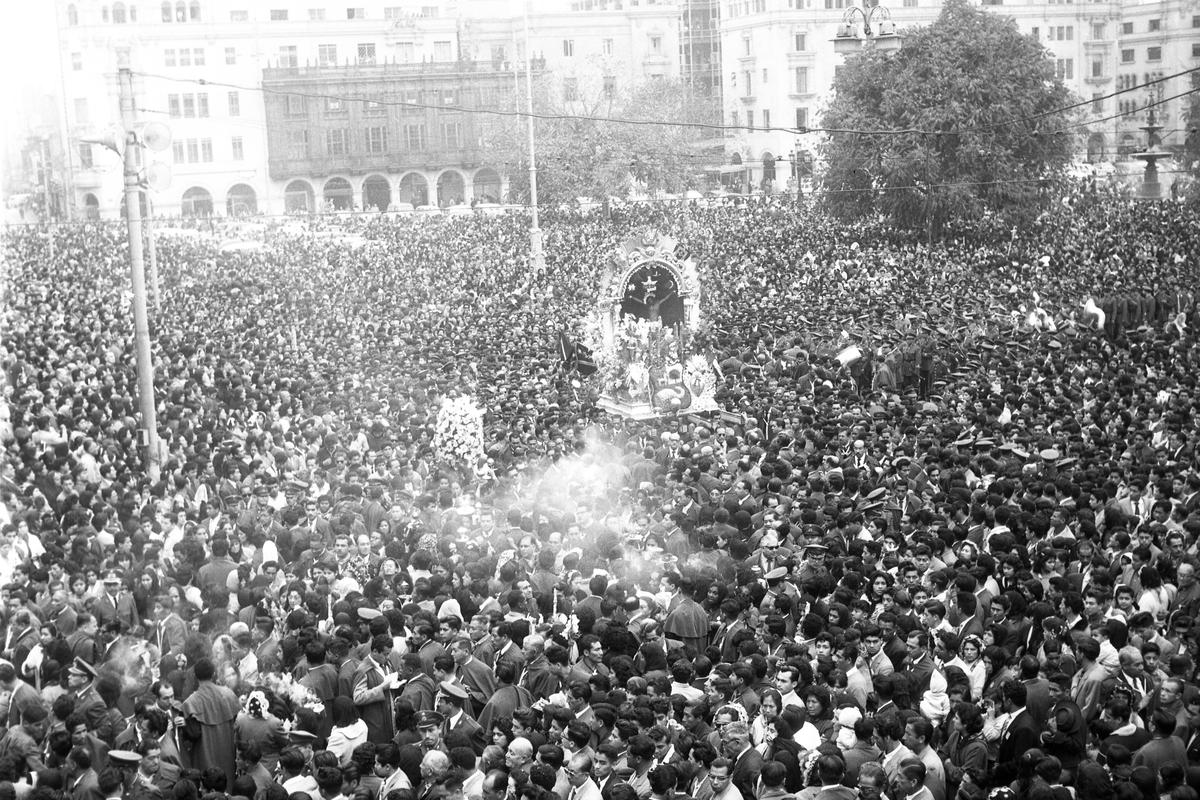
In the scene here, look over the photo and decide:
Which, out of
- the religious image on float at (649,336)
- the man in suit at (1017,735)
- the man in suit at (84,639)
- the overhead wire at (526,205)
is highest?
the overhead wire at (526,205)

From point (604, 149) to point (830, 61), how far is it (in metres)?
16.7

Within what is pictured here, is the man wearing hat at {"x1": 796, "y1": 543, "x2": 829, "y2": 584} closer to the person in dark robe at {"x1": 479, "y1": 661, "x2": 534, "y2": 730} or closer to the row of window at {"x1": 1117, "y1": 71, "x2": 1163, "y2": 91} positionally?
the person in dark robe at {"x1": 479, "y1": 661, "x2": 534, "y2": 730}

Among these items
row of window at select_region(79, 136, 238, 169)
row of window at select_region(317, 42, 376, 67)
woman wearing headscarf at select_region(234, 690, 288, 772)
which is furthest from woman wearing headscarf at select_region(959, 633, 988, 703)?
row of window at select_region(317, 42, 376, 67)

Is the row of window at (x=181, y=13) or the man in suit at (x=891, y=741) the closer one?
the man in suit at (x=891, y=741)

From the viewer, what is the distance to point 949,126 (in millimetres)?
40281

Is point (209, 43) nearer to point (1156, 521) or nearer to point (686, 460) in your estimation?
point (686, 460)

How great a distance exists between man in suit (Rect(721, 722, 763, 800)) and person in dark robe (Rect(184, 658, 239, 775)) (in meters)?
3.14

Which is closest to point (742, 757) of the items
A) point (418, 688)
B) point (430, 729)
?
point (430, 729)

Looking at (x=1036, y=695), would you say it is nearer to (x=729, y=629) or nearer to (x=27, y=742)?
(x=729, y=629)

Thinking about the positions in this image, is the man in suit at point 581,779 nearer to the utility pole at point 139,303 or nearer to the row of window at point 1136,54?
the utility pole at point 139,303

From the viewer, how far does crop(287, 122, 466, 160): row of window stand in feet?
221

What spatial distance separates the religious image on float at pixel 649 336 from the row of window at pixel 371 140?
45.3 meters

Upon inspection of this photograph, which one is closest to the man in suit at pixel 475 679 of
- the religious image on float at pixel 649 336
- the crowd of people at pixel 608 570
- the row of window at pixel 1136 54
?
the crowd of people at pixel 608 570

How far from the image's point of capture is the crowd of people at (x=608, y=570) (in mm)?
8141
